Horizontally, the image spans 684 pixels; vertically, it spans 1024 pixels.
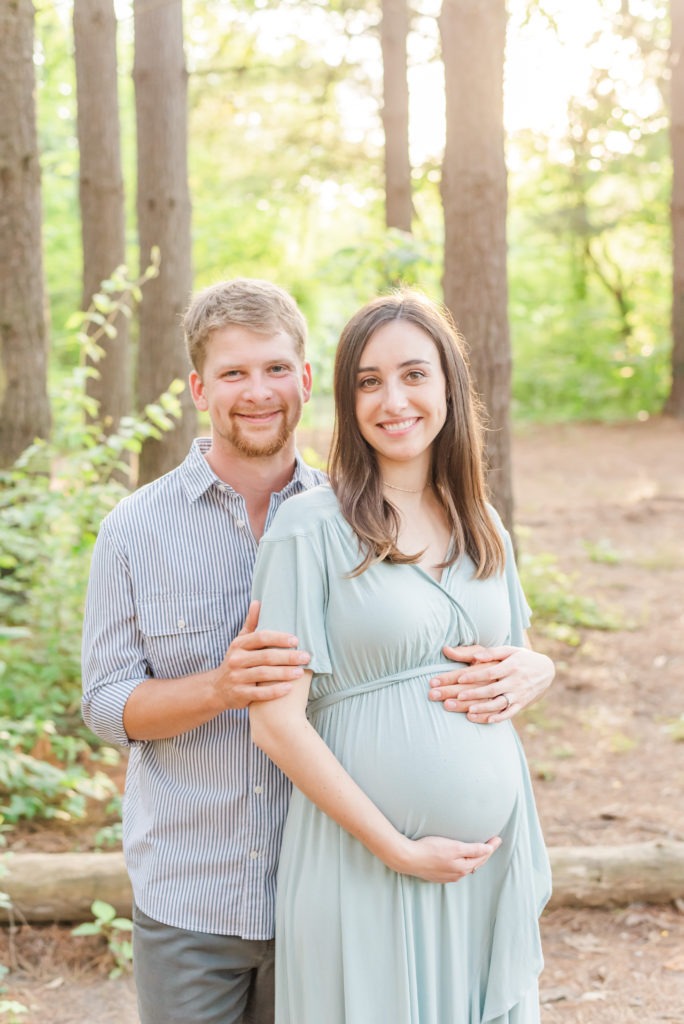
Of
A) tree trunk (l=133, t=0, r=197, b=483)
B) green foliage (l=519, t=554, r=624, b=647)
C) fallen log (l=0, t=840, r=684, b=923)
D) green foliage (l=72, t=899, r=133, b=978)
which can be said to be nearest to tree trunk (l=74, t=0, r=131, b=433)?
tree trunk (l=133, t=0, r=197, b=483)

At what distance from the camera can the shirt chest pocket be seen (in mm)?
2357

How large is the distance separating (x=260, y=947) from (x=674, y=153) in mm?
14189

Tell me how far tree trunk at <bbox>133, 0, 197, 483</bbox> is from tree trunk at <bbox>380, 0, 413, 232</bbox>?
2.91 m

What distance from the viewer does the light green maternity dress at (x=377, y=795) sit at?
216 cm

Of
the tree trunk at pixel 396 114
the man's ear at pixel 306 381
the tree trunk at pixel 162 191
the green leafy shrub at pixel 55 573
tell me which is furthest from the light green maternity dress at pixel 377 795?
the tree trunk at pixel 396 114

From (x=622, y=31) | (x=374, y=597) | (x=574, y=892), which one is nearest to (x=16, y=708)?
(x=574, y=892)

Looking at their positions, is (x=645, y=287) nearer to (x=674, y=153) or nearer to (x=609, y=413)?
(x=609, y=413)

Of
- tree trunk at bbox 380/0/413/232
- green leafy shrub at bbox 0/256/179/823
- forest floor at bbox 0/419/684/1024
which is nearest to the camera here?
forest floor at bbox 0/419/684/1024

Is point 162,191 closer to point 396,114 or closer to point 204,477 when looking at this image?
point 396,114

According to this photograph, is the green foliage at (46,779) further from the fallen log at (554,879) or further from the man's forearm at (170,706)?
the man's forearm at (170,706)

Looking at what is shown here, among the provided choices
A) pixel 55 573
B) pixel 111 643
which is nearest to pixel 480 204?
pixel 55 573

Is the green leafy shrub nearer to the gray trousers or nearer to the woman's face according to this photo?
the gray trousers

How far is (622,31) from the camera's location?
1035 cm

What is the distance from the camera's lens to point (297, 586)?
84.7 inches
